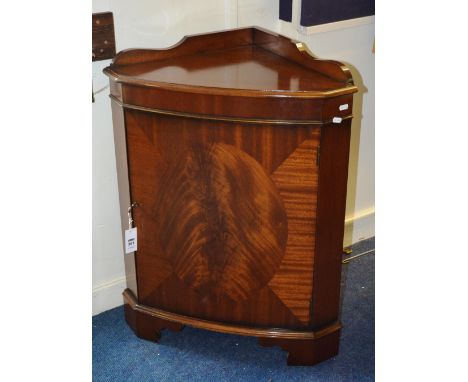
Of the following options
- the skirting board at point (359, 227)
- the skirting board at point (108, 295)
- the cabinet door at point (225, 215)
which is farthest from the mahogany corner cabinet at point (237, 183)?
the skirting board at point (359, 227)

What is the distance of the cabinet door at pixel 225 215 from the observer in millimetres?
1795

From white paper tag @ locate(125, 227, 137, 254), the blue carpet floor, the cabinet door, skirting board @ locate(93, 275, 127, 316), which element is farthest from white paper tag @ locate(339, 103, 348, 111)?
skirting board @ locate(93, 275, 127, 316)

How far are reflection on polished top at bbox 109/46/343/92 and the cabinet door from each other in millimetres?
103

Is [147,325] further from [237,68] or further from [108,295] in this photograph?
[237,68]

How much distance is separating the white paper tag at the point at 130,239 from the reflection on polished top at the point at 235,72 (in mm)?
479

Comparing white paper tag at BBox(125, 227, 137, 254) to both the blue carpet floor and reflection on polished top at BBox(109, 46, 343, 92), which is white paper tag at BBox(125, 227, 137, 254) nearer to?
the blue carpet floor

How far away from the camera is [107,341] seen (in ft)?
7.42

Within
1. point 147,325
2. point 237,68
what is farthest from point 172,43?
point 147,325

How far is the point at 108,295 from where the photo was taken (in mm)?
2406

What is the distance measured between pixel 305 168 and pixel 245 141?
0.17 metres

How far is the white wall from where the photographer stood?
81.0 inches

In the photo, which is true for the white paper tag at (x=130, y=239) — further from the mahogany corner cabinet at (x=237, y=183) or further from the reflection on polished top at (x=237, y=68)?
the reflection on polished top at (x=237, y=68)

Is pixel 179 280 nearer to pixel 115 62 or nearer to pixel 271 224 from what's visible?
pixel 271 224

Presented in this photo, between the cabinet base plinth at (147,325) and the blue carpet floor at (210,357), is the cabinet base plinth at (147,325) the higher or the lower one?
the higher one
